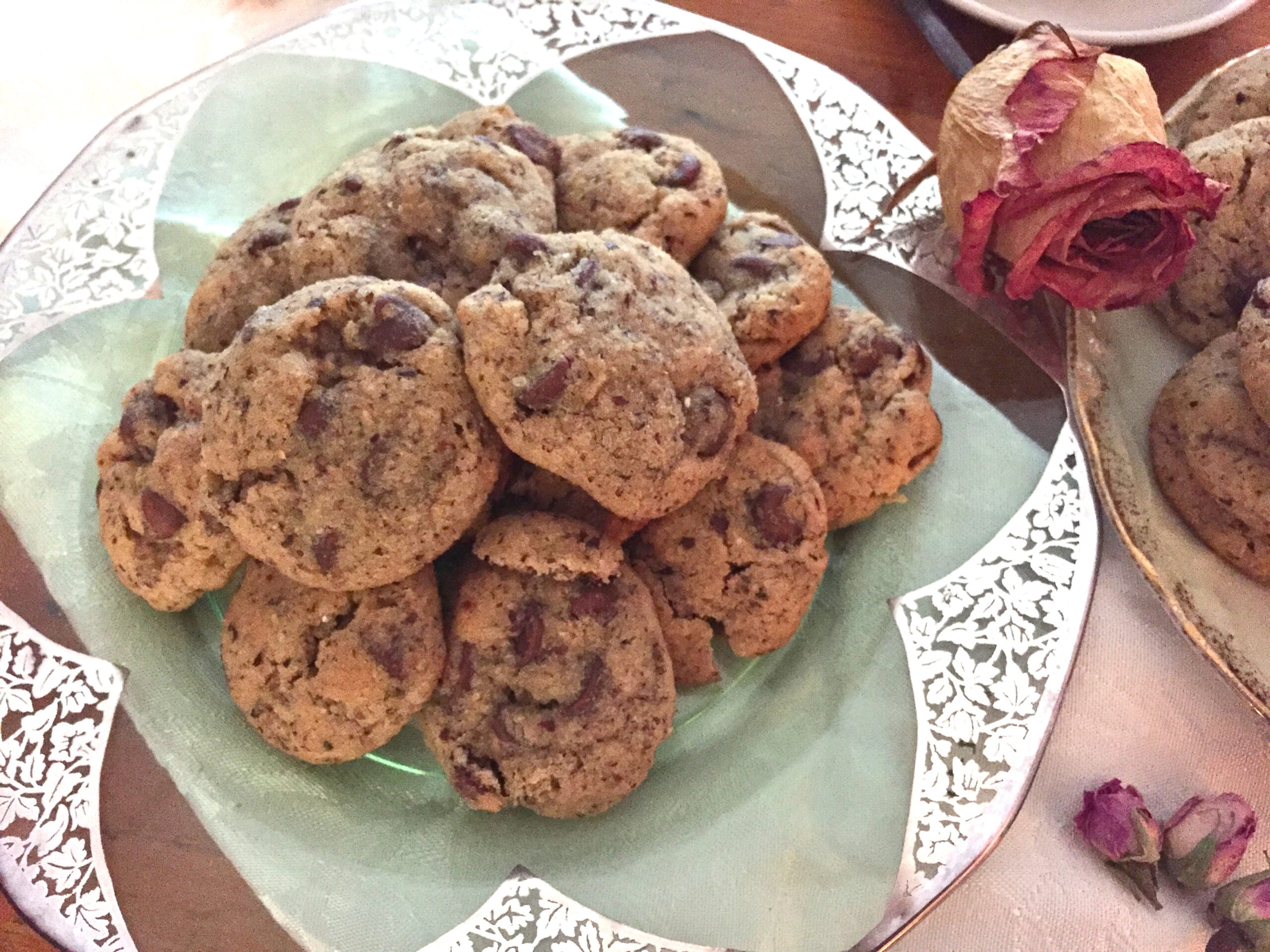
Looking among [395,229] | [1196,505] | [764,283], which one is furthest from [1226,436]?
[395,229]

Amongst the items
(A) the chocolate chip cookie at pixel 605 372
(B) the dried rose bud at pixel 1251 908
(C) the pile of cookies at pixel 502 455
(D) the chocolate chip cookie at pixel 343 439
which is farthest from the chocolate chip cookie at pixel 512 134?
(B) the dried rose bud at pixel 1251 908

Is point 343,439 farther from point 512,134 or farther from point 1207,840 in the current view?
point 1207,840

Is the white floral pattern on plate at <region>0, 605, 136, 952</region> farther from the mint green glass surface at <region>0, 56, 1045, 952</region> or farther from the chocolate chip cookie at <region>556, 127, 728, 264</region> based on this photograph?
the chocolate chip cookie at <region>556, 127, 728, 264</region>

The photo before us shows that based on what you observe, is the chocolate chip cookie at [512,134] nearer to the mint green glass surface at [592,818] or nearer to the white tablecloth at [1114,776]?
the mint green glass surface at [592,818]

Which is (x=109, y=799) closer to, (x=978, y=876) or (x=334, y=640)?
(x=334, y=640)

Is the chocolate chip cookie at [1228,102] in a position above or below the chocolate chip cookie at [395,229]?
below

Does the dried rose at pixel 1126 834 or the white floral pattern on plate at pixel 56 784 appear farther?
the dried rose at pixel 1126 834
